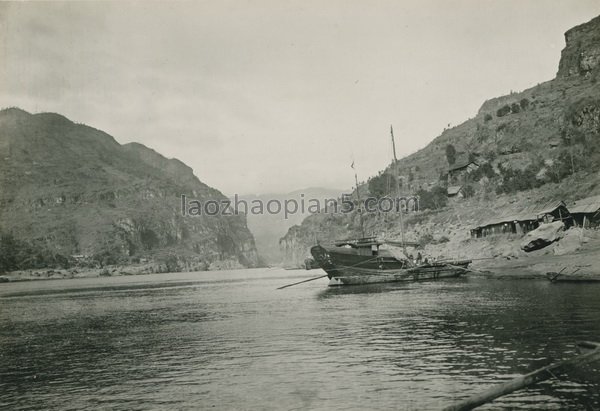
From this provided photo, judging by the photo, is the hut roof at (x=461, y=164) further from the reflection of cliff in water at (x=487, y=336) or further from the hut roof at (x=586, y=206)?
the reflection of cliff in water at (x=487, y=336)

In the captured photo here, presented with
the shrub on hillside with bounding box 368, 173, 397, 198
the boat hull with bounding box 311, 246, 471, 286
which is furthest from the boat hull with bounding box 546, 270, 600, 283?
the shrub on hillside with bounding box 368, 173, 397, 198

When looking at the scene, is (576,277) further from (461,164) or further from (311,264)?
(311,264)

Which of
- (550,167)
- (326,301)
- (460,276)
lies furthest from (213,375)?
(550,167)

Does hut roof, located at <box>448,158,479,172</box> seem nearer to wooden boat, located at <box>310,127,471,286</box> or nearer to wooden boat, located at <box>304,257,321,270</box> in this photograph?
wooden boat, located at <box>304,257,321,270</box>

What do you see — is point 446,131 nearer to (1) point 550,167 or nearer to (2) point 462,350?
(1) point 550,167

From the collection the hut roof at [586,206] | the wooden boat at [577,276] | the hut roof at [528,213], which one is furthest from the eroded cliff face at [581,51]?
the wooden boat at [577,276]

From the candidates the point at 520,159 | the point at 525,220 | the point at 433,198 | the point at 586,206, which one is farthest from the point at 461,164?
the point at 586,206
